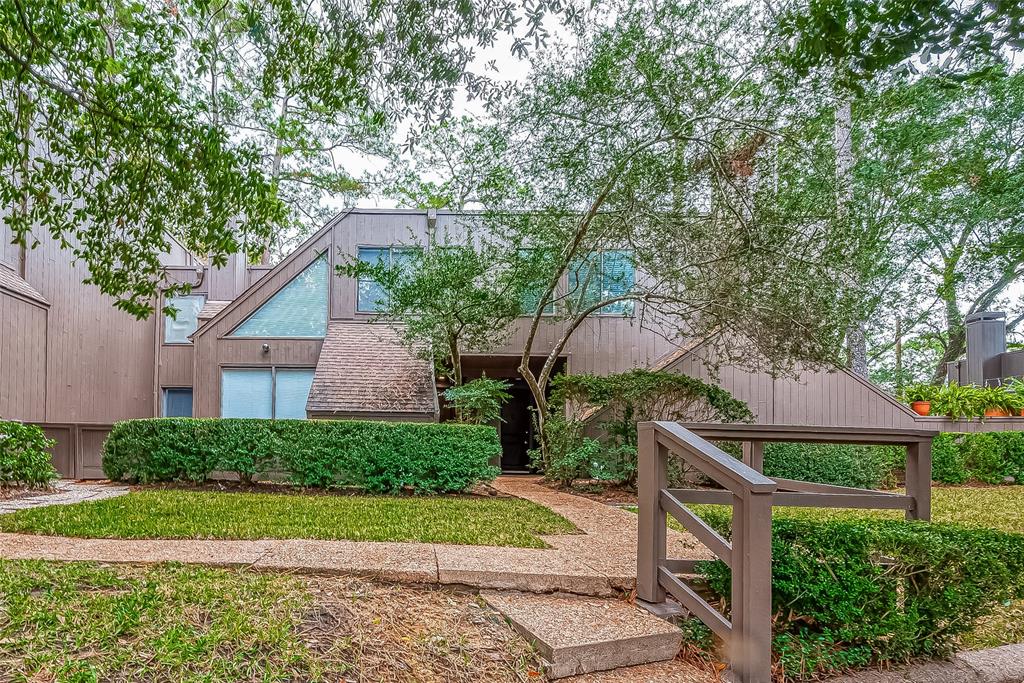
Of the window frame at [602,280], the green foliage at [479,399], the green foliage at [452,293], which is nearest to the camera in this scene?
the window frame at [602,280]

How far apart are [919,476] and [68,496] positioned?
8152 millimetres

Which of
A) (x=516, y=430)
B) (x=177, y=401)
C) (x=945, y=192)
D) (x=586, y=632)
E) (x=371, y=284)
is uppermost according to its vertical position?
(x=945, y=192)

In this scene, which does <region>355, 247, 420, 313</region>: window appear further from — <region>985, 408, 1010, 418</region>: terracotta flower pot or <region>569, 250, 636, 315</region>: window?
<region>985, 408, 1010, 418</region>: terracotta flower pot

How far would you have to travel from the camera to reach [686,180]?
756 cm

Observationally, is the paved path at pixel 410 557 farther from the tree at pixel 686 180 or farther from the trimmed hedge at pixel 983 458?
the trimmed hedge at pixel 983 458

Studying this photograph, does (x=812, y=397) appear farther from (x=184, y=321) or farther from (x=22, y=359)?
(x=22, y=359)

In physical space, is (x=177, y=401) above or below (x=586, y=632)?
above

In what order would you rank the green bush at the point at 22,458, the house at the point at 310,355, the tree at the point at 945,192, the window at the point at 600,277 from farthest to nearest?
the house at the point at 310,355 → the window at the point at 600,277 → the tree at the point at 945,192 → the green bush at the point at 22,458

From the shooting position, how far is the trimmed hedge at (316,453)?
786 cm

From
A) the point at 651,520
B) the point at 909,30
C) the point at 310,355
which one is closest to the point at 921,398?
the point at 909,30

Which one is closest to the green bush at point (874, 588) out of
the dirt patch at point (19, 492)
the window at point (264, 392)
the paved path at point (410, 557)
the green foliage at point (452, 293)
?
the paved path at point (410, 557)

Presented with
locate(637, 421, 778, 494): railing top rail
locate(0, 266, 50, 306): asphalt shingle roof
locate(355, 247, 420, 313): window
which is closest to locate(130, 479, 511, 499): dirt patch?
locate(355, 247, 420, 313): window

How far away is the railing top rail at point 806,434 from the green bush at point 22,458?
787cm

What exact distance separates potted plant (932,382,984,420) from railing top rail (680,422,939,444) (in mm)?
9170
